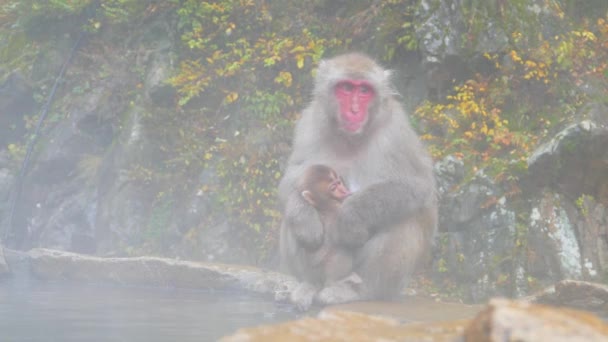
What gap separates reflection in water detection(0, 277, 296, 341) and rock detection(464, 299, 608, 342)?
2.58 meters

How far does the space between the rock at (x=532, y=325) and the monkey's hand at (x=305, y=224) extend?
346 centimetres

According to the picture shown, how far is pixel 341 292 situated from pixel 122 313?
55.6 inches

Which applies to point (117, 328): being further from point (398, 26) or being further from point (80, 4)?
point (80, 4)

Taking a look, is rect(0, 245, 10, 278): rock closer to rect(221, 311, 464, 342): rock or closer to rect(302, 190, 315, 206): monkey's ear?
rect(302, 190, 315, 206): monkey's ear

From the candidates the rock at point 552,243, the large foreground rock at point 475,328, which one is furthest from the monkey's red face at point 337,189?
the large foreground rock at point 475,328

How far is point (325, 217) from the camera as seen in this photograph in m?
5.71

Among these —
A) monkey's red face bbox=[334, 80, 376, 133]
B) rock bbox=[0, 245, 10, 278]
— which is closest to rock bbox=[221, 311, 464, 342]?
monkey's red face bbox=[334, 80, 376, 133]

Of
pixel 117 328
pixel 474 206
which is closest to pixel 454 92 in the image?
pixel 474 206

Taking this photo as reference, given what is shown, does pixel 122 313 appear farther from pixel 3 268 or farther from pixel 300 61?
pixel 300 61

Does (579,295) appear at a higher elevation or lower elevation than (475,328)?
higher

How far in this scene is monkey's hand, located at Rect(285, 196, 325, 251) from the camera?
555 cm

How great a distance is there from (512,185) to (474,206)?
0.35 meters

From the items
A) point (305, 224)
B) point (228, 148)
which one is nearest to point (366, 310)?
point (305, 224)

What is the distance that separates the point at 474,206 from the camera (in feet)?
22.1
